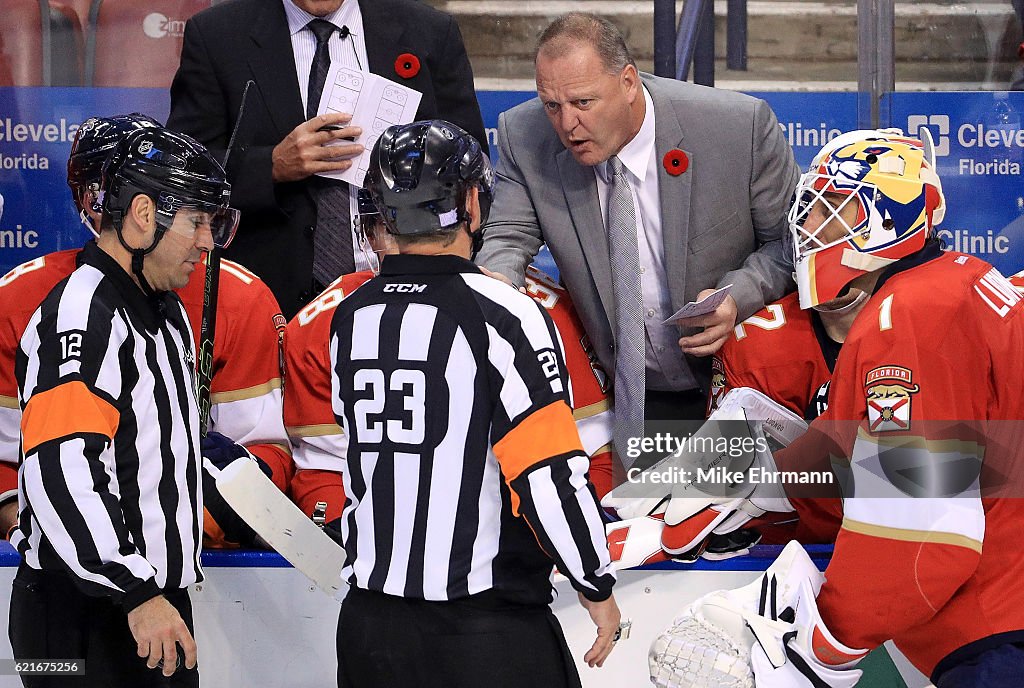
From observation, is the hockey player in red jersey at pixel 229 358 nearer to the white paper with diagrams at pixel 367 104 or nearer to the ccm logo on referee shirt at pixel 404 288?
the white paper with diagrams at pixel 367 104

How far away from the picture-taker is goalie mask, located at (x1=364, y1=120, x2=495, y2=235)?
1.78m

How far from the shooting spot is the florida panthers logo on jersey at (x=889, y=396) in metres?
1.77

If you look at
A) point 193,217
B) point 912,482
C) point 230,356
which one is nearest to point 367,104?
point 230,356

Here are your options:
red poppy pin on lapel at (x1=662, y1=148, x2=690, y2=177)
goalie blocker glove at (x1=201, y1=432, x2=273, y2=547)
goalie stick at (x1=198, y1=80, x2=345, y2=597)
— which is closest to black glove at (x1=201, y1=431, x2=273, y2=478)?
goalie blocker glove at (x1=201, y1=432, x2=273, y2=547)

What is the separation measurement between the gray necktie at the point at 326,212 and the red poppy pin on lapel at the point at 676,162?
74 cm

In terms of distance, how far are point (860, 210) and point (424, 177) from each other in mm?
710

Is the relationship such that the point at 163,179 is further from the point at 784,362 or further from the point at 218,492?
the point at 784,362

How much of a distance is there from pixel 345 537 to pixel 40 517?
0.44 m

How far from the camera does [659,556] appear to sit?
2.31 m

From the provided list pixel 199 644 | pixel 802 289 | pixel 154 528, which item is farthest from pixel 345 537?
pixel 802 289

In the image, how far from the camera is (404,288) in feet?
5.81

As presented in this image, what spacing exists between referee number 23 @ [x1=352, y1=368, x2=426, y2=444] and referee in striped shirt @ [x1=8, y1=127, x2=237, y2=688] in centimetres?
38

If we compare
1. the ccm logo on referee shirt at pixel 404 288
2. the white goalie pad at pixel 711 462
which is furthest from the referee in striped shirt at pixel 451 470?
the white goalie pad at pixel 711 462

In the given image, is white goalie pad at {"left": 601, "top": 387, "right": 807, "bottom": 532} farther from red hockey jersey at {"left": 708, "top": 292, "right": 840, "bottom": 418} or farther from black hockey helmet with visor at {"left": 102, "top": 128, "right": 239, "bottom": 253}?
black hockey helmet with visor at {"left": 102, "top": 128, "right": 239, "bottom": 253}
